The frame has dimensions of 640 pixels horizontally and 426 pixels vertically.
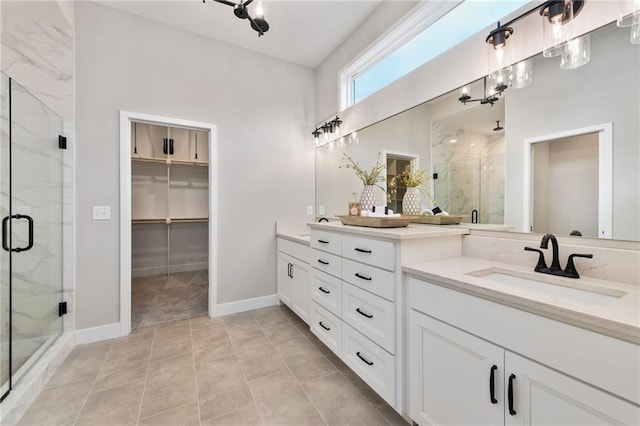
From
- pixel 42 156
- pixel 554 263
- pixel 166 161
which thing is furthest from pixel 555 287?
pixel 166 161

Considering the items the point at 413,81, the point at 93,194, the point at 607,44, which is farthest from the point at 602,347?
the point at 93,194

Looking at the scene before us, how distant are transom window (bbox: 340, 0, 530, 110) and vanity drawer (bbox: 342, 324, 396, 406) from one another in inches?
81.3

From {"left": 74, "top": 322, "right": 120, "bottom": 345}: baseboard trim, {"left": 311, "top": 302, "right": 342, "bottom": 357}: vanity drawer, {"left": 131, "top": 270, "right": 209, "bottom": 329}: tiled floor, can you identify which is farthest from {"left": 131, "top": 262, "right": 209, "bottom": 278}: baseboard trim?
{"left": 311, "top": 302, "right": 342, "bottom": 357}: vanity drawer

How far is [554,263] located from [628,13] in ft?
3.54

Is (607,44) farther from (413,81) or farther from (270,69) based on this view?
(270,69)

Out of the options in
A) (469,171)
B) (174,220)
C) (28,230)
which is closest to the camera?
(469,171)

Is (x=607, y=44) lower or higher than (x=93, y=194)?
higher

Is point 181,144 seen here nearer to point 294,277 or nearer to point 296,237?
point 296,237

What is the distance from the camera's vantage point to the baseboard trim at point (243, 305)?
286 cm

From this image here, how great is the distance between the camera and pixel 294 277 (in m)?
2.72

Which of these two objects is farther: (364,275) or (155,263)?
(155,263)

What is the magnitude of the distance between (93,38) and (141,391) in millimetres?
2971

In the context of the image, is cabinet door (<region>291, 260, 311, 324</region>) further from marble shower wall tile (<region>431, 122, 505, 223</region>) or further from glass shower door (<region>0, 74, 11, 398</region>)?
glass shower door (<region>0, 74, 11, 398</region>)

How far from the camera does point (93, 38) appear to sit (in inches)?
91.8
